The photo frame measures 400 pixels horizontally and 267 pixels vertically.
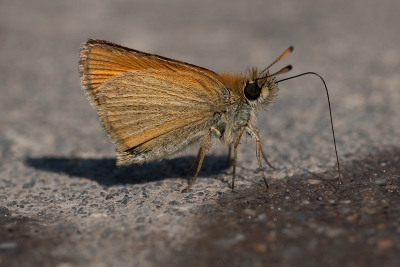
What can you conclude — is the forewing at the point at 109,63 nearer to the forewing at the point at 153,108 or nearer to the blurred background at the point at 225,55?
the forewing at the point at 153,108

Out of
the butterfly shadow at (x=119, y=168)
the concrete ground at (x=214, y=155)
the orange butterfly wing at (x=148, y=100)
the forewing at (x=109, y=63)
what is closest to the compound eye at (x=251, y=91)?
the orange butterfly wing at (x=148, y=100)

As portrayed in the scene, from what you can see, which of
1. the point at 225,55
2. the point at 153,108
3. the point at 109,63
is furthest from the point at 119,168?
the point at 225,55

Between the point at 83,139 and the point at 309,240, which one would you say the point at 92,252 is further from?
the point at 83,139

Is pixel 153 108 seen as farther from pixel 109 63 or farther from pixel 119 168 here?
pixel 119 168

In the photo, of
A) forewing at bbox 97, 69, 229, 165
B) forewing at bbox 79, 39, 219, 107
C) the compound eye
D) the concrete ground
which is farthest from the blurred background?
forewing at bbox 79, 39, 219, 107

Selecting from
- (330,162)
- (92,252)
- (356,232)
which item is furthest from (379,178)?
(92,252)
